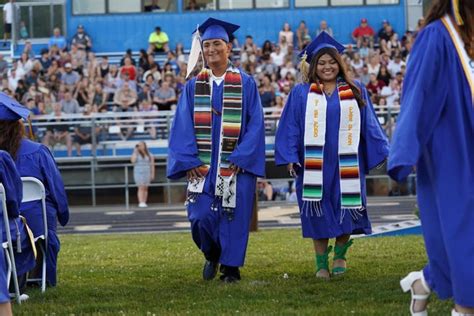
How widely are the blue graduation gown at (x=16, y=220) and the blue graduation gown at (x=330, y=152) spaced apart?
7.81 ft

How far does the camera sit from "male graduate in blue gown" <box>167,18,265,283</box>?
401 inches

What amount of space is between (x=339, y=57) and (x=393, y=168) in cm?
441

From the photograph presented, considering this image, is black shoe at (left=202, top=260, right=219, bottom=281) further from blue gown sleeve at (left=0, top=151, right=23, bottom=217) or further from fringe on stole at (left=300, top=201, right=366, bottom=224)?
blue gown sleeve at (left=0, top=151, right=23, bottom=217)

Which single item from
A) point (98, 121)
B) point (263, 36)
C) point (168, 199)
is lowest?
point (168, 199)

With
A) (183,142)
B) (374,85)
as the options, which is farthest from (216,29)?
(374,85)

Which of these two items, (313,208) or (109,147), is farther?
(109,147)

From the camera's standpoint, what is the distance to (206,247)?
33.9 ft

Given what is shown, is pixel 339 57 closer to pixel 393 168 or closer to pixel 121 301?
pixel 121 301

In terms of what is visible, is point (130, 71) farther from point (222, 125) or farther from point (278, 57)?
point (222, 125)

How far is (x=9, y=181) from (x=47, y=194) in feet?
6.53

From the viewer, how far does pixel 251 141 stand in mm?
10273

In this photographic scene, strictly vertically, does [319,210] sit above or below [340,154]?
below

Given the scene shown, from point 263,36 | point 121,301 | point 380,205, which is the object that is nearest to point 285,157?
point 121,301

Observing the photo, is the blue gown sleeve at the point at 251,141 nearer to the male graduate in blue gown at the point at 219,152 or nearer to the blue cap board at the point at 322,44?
the male graduate in blue gown at the point at 219,152
